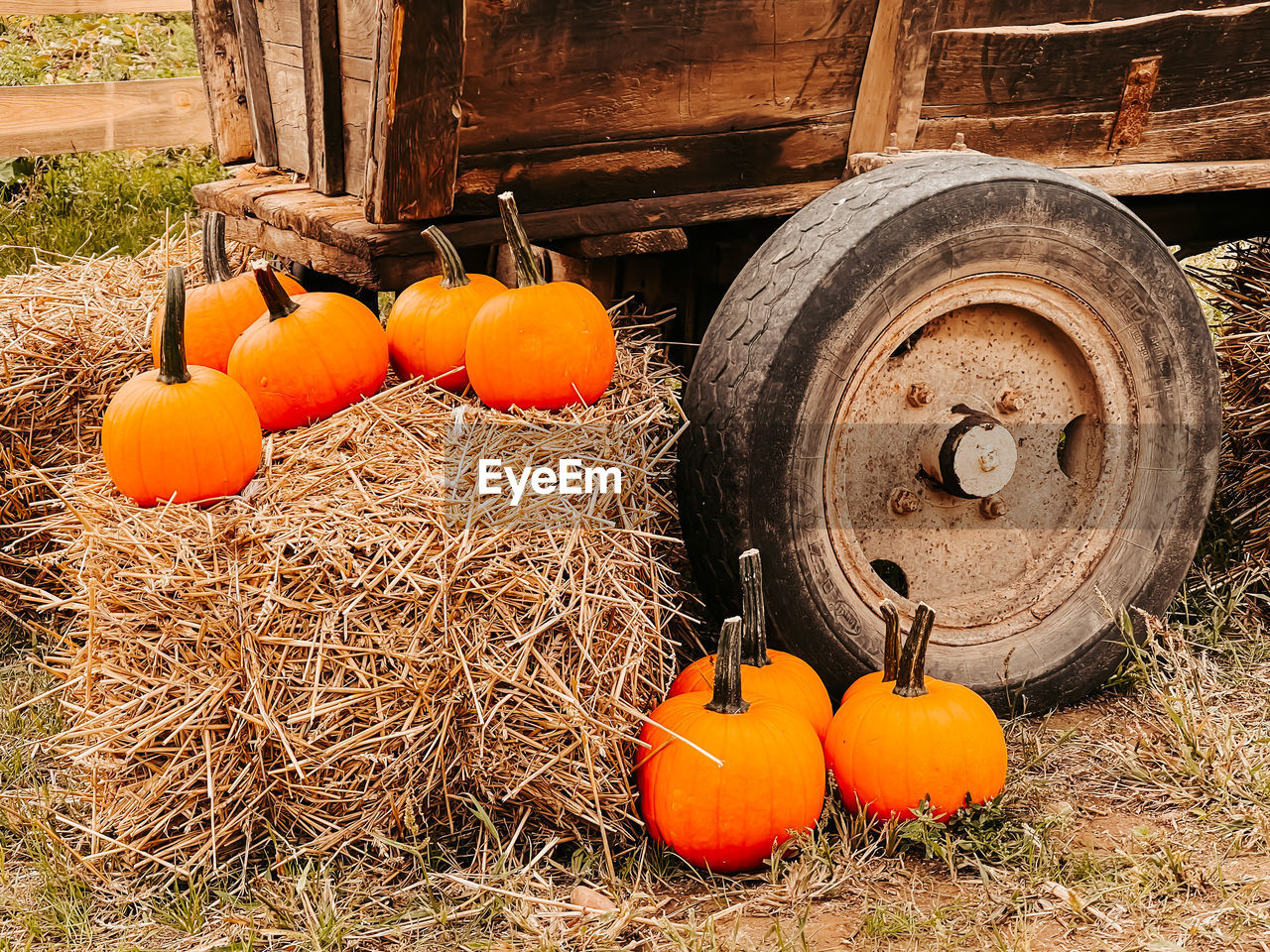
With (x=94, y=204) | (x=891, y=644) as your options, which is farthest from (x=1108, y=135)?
(x=94, y=204)

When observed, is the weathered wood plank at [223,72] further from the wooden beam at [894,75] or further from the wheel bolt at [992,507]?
the wheel bolt at [992,507]

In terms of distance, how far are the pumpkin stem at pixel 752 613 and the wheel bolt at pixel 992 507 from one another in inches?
30.5

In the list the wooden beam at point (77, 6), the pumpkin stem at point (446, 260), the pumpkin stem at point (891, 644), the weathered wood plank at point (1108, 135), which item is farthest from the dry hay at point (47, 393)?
the wooden beam at point (77, 6)

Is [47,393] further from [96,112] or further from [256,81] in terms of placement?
[96,112]

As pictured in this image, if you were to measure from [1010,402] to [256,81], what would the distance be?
2.32m

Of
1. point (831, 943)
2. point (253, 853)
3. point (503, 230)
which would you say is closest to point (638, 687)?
point (831, 943)

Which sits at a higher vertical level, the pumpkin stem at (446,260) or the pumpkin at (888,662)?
the pumpkin stem at (446,260)

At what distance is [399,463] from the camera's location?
8.18 feet

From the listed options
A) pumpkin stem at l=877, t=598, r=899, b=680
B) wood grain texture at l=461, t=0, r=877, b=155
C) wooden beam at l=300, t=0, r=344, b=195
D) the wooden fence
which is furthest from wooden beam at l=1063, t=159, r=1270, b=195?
the wooden fence

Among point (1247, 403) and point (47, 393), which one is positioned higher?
point (1247, 403)

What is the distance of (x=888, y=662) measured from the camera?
8.43 feet

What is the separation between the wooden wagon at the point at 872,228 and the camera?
256 centimetres

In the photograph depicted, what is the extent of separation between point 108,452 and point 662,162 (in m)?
1.46

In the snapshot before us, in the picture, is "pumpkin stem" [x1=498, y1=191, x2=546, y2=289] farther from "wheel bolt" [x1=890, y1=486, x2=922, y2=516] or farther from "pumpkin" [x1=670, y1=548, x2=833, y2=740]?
"wheel bolt" [x1=890, y1=486, x2=922, y2=516]
